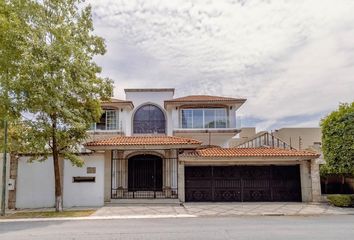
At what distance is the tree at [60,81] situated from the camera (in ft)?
45.7

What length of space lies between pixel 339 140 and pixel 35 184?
17325mm

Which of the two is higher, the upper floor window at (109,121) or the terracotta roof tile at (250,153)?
the upper floor window at (109,121)

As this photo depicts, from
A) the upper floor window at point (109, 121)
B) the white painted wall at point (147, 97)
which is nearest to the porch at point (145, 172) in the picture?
the upper floor window at point (109, 121)

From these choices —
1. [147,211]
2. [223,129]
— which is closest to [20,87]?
[147,211]

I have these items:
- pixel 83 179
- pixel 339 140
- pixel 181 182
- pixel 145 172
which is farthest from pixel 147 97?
pixel 339 140

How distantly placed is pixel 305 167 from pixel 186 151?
24.6 feet

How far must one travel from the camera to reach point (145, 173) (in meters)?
22.7

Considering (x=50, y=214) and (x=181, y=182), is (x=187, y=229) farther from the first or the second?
(x=181, y=182)

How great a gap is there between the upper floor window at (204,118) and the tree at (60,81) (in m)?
12.7

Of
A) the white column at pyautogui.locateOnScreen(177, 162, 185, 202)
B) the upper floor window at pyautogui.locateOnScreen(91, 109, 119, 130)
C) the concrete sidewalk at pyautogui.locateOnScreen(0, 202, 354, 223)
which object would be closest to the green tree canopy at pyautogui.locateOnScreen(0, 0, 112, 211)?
the concrete sidewalk at pyautogui.locateOnScreen(0, 202, 354, 223)

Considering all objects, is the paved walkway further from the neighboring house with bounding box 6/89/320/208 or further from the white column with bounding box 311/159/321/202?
the neighboring house with bounding box 6/89/320/208

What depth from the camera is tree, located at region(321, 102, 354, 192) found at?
54.9 feet

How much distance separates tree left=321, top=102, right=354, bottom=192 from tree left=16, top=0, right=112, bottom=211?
42.1ft

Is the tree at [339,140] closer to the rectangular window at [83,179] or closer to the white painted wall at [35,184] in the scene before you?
the rectangular window at [83,179]
